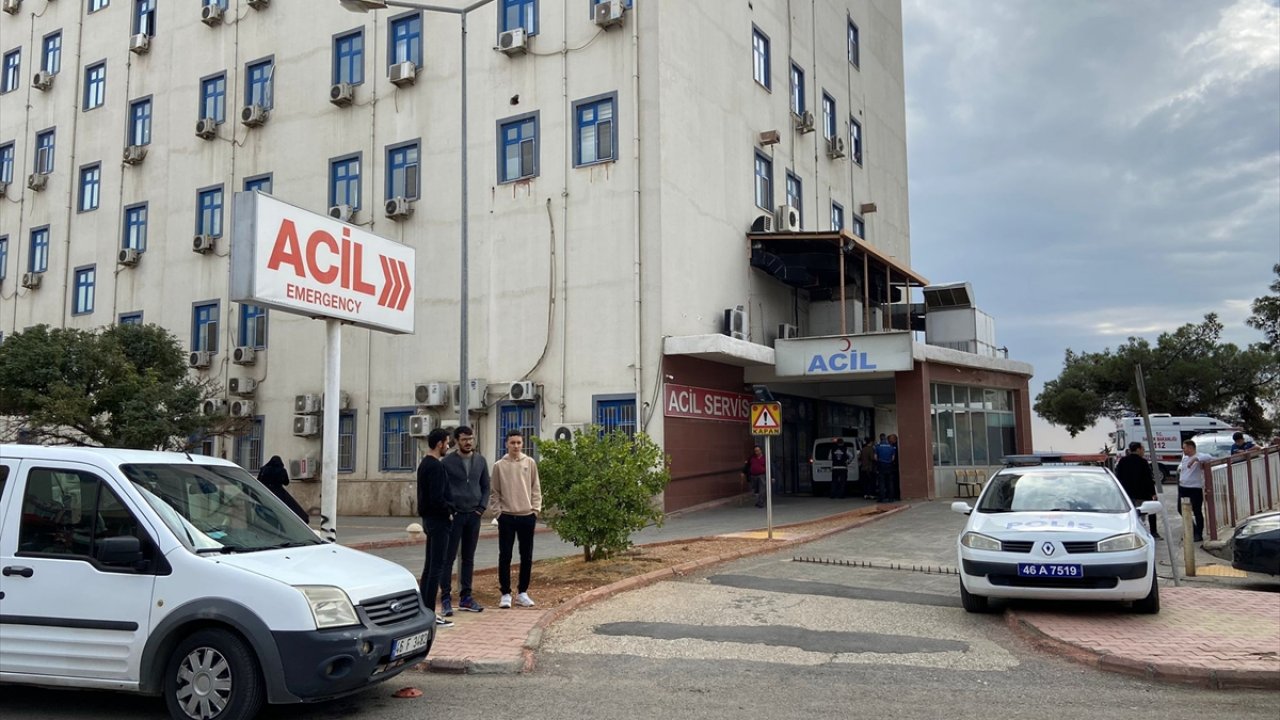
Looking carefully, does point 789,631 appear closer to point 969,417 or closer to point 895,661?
point 895,661

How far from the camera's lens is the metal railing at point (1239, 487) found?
52.2ft

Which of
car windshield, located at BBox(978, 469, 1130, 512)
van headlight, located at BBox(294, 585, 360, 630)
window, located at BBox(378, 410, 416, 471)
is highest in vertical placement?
window, located at BBox(378, 410, 416, 471)

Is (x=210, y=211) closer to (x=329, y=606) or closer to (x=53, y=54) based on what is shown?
(x=53, y=54)

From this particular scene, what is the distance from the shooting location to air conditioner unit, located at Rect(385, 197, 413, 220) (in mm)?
25500

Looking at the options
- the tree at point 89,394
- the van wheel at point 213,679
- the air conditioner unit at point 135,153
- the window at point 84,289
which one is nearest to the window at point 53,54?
the air conditioner unit at point 135,153

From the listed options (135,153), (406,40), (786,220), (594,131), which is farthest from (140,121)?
(786,220)

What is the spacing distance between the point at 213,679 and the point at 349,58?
968 inches

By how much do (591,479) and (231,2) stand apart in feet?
82.0

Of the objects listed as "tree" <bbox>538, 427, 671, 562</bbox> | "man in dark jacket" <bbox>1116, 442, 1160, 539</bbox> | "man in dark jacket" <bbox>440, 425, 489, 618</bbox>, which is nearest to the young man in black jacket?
"man in dark jacket" <bbox>440, 425, 489, 618</bbox>

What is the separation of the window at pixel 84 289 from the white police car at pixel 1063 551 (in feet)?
102

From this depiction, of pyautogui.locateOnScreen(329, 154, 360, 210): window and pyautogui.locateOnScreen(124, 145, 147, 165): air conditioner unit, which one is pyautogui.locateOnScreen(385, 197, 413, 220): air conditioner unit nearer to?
pyautogui.locateOnScreen(329, 154, 360, 210): window

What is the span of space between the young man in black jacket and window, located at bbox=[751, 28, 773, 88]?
66.0ft

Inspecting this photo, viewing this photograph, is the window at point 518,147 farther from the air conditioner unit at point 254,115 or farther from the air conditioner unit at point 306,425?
the air conditioner unit at point 254,115

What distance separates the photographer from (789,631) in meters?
9.30
